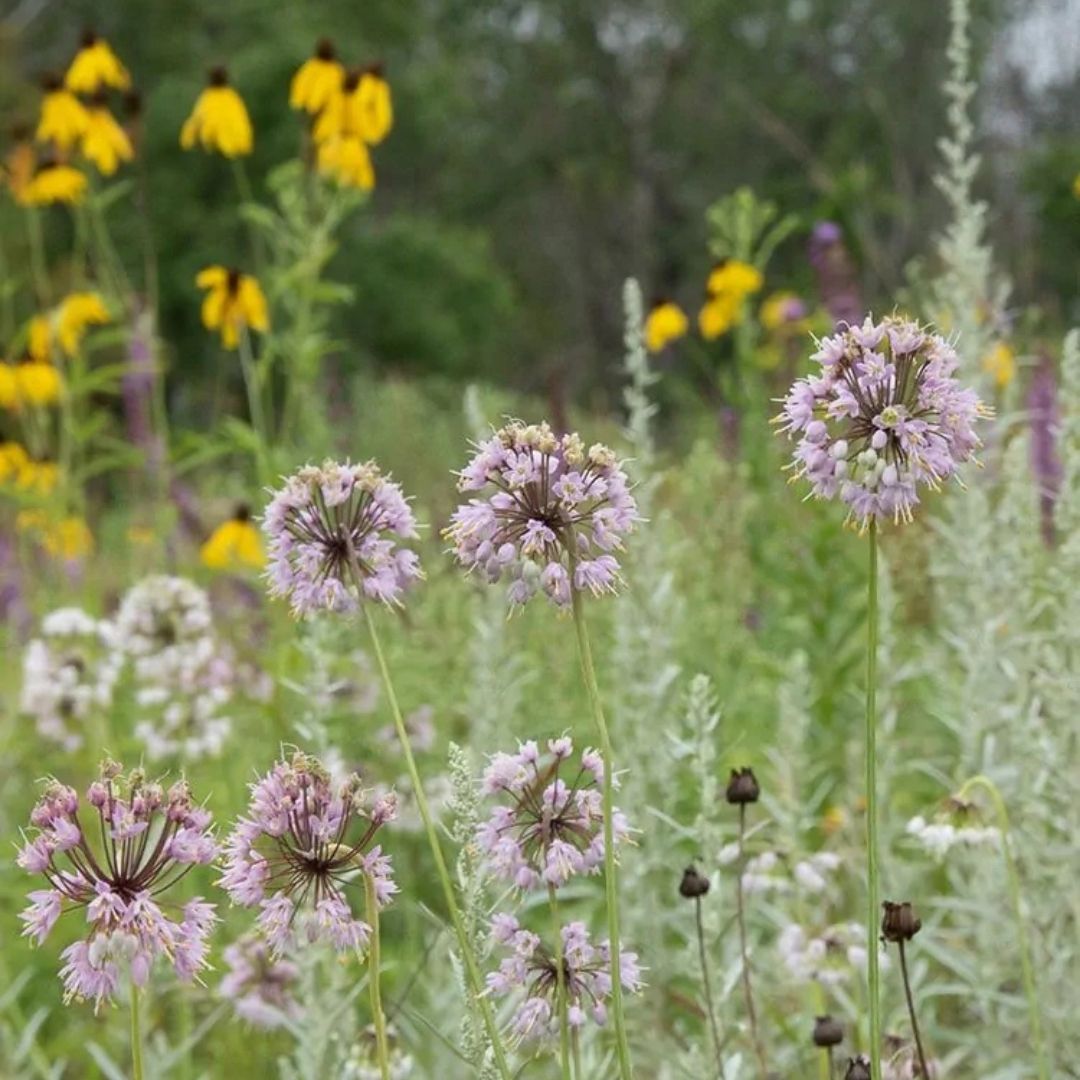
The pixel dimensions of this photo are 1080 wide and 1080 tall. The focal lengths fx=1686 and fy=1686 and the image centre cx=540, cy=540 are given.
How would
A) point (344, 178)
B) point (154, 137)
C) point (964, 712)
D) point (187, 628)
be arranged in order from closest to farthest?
point (964, 712) → point (187, 628) → point (344, 178) → point (154, 137)

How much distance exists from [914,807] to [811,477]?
3262mm

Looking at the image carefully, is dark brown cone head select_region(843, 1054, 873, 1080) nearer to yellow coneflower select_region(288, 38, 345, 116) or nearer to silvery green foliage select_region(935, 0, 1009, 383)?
silvery green foliage select_region(935, 0, 1009, 383)

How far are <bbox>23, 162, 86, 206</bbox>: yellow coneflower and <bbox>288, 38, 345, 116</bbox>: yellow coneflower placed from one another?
3.63ft

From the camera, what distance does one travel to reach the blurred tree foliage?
27578mm

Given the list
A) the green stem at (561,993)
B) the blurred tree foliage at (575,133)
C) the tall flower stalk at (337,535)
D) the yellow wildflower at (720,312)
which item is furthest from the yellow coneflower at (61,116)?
the blurred tree foliage at (575,133)

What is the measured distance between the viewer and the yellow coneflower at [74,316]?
6.04 meters

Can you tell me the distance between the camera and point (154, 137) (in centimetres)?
2489

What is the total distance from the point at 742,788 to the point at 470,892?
49 centimetres

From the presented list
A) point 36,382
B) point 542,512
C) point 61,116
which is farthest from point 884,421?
point 36,382

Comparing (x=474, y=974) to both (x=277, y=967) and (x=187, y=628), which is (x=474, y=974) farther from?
(x=187, y=628)

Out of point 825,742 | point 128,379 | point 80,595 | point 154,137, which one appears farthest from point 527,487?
point 154,137

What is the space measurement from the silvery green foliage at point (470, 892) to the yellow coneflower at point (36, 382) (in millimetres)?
4577

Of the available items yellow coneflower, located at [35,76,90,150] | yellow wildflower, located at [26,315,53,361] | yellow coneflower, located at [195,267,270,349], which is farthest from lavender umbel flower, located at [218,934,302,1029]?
yellow coneflower, located at [35,76,90,150]

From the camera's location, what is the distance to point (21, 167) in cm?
680
